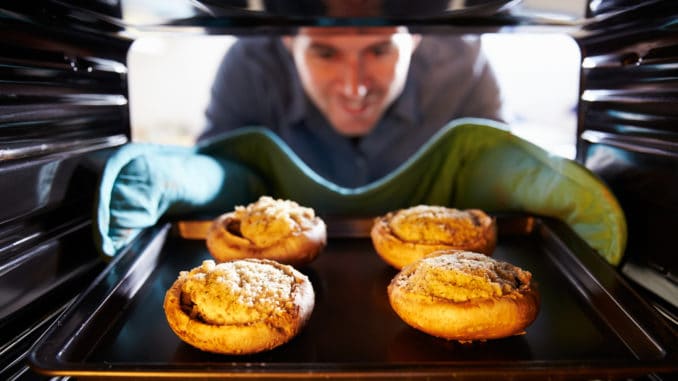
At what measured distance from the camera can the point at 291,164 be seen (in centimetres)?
131

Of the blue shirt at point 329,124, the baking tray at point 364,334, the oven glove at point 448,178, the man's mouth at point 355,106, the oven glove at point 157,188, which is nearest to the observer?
the baking tray at point 364,334

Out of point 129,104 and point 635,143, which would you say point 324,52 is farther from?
point 635,143

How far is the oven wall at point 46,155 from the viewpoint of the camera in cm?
73

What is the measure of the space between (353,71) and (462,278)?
101 centimetres

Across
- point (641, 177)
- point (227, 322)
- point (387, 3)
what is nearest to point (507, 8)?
point (387, 3)

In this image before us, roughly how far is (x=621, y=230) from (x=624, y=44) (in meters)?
0.35

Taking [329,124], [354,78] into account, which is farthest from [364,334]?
[329,124]

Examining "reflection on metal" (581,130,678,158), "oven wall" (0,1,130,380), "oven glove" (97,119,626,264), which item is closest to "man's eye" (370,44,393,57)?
"oven glove" (97,119,626,264)

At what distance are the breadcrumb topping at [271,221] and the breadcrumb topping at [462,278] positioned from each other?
26 centimetres

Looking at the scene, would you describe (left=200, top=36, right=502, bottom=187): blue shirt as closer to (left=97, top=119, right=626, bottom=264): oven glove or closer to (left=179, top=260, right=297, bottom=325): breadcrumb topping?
(left=97, top=119, right=626, bottom=264): oven glove

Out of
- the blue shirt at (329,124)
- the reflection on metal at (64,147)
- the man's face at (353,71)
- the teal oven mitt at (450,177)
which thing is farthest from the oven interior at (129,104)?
the blue shirt at (329,124)

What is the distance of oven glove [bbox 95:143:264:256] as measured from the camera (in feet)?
3.19

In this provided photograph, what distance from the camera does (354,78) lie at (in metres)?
1.66

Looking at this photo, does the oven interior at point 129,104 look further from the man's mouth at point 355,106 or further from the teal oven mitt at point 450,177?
the man's mouth at point 355,106
